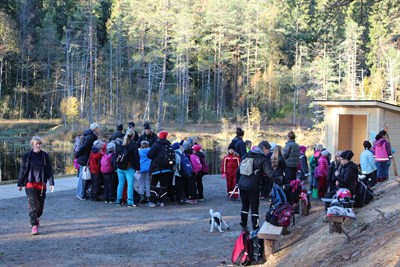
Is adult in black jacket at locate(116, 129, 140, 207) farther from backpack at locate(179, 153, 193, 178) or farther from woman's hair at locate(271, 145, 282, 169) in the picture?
woman's hair at locate(271, 145, 282, 169)

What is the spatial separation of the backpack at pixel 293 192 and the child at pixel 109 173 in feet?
12.3

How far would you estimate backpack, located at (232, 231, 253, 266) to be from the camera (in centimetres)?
704

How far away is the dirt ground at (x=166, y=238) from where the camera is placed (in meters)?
6.52

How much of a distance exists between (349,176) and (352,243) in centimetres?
211

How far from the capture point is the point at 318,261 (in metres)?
6.36

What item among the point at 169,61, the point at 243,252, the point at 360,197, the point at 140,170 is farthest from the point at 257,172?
the point at 169,61

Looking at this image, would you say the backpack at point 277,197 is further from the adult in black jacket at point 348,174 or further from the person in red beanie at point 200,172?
the person in red beanie at point 200,172

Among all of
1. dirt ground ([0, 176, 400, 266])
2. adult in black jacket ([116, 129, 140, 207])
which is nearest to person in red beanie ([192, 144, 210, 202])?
dirt ground ([0, 176, 400, 266])

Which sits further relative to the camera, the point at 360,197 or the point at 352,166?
the point at 360,197

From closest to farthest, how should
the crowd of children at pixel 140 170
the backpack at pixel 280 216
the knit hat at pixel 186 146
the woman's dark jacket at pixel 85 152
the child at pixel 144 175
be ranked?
the backpack at pixel 280 216
the crowd of children at pixel 140 170
the child at pixel 144 175
the woman's dark jacket at pixel 85 152
the knit hat at pixel 186 146

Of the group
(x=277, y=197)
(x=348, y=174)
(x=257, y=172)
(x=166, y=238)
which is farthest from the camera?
(x=166, y=238)

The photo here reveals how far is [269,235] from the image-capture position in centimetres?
694

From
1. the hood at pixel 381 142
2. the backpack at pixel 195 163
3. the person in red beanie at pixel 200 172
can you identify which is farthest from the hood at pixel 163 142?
the hood at pixel 381 142

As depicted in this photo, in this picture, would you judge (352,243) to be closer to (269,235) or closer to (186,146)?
(269,235)
